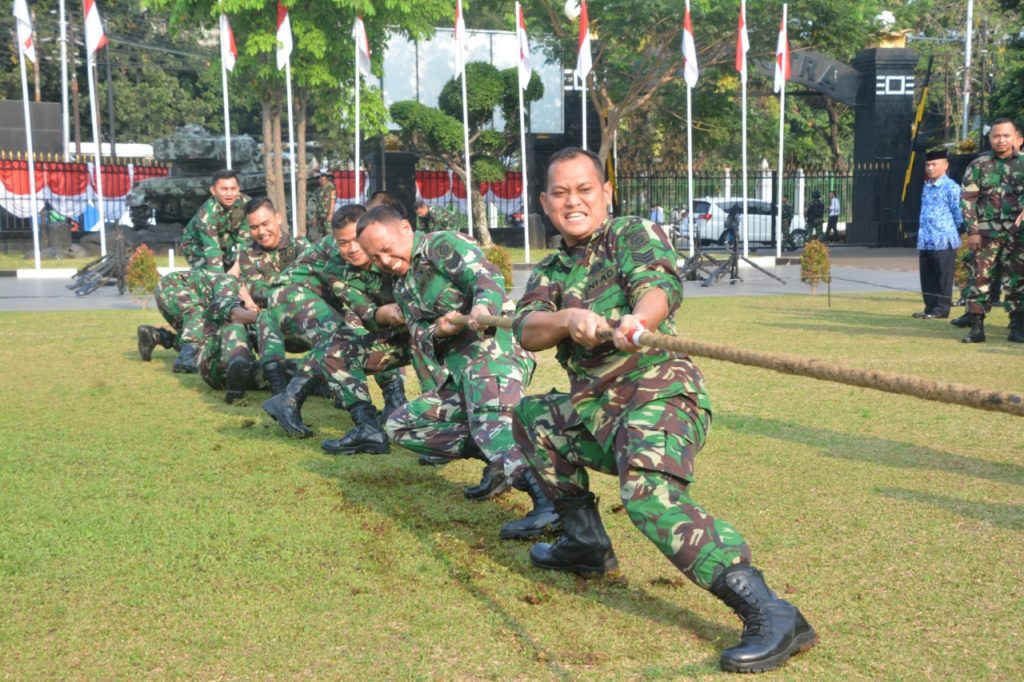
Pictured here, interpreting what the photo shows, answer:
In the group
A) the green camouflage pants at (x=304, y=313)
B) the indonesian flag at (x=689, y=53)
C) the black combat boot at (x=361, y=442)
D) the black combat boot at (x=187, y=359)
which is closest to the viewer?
the black combat boot at (x=361, y=442)

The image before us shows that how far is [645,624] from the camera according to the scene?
4008mm

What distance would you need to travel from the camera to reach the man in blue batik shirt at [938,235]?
521 inches

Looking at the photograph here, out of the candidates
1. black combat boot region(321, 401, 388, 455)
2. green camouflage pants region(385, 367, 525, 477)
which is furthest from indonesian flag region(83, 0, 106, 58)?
green camouflage pants region(385, 367, 525, 477)

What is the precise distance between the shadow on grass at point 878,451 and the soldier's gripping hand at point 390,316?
2386mm

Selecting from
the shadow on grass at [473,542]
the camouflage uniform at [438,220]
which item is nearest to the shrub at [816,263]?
the camouflage uniform at [438,220]

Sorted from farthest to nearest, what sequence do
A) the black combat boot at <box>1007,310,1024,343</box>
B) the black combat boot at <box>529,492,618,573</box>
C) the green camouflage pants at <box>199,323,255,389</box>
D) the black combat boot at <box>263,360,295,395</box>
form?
1. the black combat boot at <box>1007,310,1024,343</box>
2. the green camouflage pants at <box>199,323,255,389</box>
3. the black combat boot at <box>263,360,295,395</box>
4. the black combat boot at <box>529,492,618,573</box>

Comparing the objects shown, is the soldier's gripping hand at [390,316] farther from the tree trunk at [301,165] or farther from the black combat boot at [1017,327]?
the tree trunk at [301,165]

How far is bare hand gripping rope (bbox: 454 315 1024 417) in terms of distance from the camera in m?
2.67

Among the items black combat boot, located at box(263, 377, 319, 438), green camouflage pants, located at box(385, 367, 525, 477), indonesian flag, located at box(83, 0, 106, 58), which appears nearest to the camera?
green camouflage pants, located at box(385, 367, 525, 477)

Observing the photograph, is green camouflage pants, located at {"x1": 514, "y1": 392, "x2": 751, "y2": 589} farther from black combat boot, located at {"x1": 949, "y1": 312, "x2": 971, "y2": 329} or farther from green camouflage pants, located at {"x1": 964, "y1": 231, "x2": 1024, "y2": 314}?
black combat boot, located at {"x1": 949, "y1": 312, "x2": 971, "y2": 329}

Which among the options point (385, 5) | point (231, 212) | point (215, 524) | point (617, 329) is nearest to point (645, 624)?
point (617, 329)

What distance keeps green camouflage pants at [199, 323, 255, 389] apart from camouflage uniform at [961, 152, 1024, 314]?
704 centimetres

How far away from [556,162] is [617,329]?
0.84 m

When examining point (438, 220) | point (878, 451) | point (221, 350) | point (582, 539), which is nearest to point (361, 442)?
point (221, 350)
